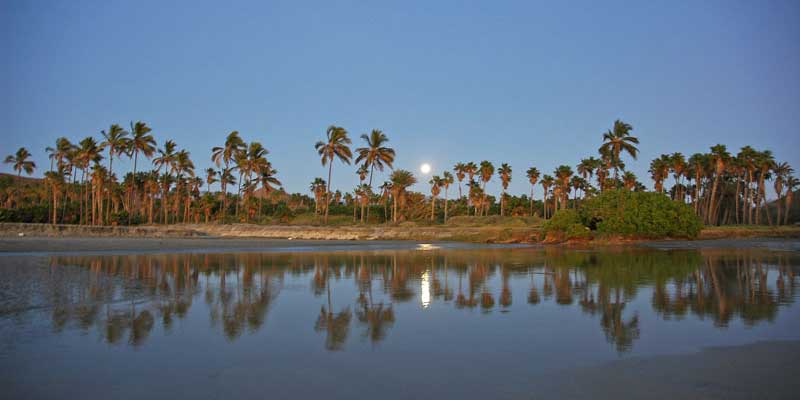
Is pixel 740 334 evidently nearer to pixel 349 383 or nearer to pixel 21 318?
pixel 349 383

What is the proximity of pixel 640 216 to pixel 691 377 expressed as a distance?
41068mm

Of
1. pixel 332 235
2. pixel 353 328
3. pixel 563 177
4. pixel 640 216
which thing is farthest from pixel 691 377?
pixel 563 177

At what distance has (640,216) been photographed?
4347 cm

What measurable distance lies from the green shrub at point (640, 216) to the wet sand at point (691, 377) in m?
38.6

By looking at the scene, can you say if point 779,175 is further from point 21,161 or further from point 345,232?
point 21,161

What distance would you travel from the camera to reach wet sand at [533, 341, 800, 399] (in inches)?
220

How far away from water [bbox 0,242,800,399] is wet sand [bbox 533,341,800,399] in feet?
1.03

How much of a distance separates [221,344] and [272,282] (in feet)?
26.9

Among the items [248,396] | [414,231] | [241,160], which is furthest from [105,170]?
[248,396]

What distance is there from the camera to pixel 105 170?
68750 millimetres

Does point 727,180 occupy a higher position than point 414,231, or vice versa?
point 727,180

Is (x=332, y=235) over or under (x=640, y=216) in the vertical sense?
under

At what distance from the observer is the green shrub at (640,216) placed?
43.5 meters

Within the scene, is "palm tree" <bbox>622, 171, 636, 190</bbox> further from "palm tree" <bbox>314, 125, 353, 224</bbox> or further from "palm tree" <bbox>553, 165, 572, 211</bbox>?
"palm tree" <bbox>314, 125, 353, 224</bbox>
